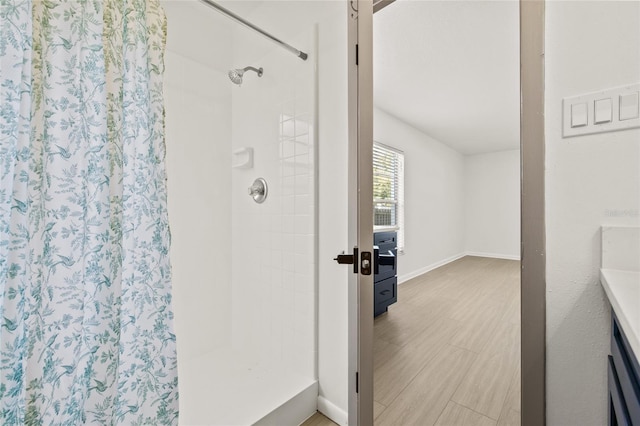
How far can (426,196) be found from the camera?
4.82 metres

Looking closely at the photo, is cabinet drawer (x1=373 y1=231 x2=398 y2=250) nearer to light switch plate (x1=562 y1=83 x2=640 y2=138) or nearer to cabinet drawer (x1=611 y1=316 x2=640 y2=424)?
light switch plate (x1=562 y1=83 x2=640 y2=138)

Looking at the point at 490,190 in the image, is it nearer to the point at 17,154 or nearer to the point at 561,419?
the point at 561,419

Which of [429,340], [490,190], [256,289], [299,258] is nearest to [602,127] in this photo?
[299,258]

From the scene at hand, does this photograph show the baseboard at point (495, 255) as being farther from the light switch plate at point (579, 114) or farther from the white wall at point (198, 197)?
the light switch plate at point (579, 114)

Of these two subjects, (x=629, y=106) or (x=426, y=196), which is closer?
(x=629, y=106)

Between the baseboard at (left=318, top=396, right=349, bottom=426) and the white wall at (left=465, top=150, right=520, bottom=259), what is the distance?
5791 millimetres

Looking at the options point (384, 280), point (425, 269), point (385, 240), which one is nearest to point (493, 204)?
point (425, 269)

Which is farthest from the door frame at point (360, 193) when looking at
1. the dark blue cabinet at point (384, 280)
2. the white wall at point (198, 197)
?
the dark blue cabinet at point (384, 280)

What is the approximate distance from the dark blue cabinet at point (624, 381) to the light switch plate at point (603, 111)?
20.4 inches

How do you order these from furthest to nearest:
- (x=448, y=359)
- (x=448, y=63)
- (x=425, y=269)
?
(x=425, y=269) < (x=448, y=63) < (x=448, y=359)

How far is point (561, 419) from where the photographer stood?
82 centimetres

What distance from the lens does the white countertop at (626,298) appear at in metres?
0.44

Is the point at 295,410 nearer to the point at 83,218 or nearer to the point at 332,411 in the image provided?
the point at 332,411

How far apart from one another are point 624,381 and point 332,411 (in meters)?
1.26
